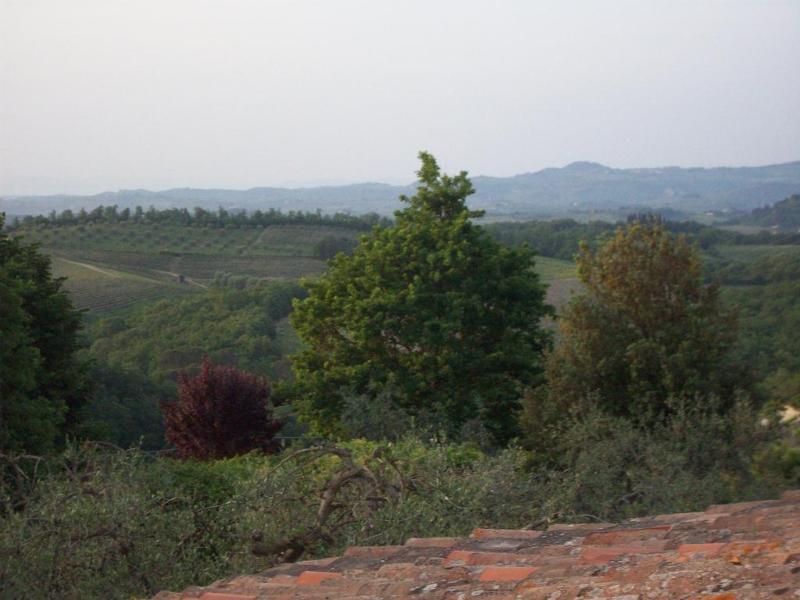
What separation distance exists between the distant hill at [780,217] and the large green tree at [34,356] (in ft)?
289

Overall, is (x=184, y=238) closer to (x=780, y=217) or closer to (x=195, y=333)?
(x=195, y=333)

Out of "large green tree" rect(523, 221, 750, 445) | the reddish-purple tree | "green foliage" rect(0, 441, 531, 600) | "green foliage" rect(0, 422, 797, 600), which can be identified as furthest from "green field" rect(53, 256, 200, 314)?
"green foliage" rect(0, 441, 531, 600)

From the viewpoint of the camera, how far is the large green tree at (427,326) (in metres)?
18.1

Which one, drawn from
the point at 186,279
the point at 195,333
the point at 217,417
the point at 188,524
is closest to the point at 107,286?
the point at 186,279

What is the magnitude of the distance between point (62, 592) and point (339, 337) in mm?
13431

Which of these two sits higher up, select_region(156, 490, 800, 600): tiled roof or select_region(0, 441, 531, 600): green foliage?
select_region(156, 490, 800, 600): tiled roof

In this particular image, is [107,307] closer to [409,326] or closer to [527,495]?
[409,326]

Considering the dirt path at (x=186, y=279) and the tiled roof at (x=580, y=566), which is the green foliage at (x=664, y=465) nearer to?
the tiled roof at (x=580, y=566)

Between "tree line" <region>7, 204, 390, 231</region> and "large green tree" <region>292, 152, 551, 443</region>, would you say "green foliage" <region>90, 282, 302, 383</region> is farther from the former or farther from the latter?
"tree line" <region>7, 204, 390, 231</region>

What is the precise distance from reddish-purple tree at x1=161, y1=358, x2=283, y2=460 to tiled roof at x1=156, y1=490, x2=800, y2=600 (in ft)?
45.8

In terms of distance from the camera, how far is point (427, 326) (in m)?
18.1

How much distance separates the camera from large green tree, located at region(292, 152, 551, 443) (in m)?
18.1

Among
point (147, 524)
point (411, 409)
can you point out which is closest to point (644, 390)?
point (411, 409)

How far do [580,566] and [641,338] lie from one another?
35.6 ft
